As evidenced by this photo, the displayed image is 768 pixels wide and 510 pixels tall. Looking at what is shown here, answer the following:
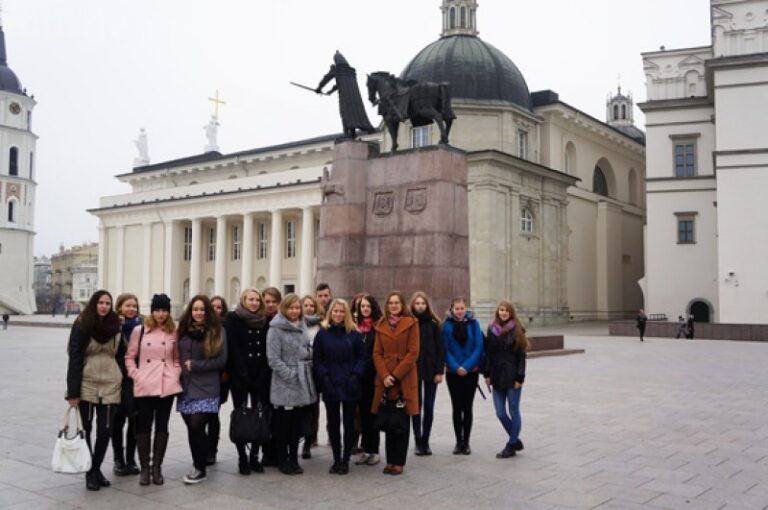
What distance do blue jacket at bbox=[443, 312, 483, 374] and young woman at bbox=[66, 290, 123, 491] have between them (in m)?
3.67

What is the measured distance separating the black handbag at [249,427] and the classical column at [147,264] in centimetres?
6542

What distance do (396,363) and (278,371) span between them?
1.23 m

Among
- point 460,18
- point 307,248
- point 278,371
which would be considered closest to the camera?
point 278,371

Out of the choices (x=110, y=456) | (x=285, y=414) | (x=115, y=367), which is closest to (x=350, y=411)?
(x=285, y=414)

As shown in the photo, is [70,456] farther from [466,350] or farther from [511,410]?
[511,410]

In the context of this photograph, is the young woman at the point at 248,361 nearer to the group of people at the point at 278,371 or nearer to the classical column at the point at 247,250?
the group of people at the point at 278,371

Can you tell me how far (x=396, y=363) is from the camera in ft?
28.2

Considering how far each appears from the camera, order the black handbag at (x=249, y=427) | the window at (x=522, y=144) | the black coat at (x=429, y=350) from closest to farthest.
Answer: the black handbag at (x=249, y=427) < the black coat at (x=429, y=350) < the window at (x=522, y=144)

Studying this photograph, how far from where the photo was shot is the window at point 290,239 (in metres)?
65.2

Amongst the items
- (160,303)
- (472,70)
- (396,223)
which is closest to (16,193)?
(472,70)

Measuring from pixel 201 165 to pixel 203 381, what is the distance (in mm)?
70560

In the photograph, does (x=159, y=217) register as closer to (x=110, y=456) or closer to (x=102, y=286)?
(x=102, y=286)

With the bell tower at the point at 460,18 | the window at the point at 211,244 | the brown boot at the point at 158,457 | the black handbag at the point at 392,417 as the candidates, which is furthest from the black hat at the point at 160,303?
the window at the point at 211,244

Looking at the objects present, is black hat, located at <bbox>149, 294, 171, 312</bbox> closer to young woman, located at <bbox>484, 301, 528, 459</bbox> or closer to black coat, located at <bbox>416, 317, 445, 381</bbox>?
black coat, located at <bbox>416, 317, 445, 381</bbox>
